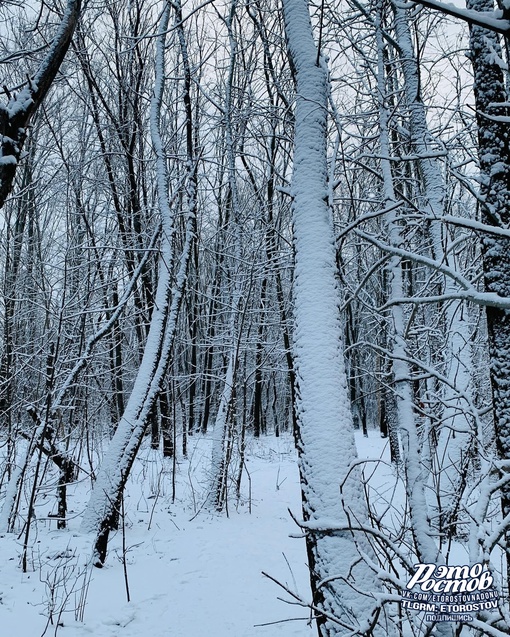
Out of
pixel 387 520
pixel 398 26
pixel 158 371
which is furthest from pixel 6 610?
pixel 398 26

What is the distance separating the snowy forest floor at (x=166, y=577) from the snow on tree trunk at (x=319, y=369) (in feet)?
1.22

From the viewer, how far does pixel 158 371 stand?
6680 mm

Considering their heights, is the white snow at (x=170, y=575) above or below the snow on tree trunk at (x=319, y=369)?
below

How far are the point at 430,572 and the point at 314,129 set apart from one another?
Result: 3090mm

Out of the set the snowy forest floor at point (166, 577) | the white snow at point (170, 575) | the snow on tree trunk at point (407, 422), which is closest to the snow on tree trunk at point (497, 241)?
the snow on tree trunk at point (407, 422)

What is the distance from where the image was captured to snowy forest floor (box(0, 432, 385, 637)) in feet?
13.1

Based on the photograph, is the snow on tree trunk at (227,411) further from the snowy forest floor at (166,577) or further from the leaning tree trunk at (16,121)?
the leaning tree trunk at (16,121)

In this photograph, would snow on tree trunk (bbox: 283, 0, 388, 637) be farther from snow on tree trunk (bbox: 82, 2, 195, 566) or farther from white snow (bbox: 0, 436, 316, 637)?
snow on tree trunk (bbox: 82, 2, 195, 566)

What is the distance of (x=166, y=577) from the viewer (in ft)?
16.9

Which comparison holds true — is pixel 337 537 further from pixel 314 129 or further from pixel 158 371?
pixel 158 371

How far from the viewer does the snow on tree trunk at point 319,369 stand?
2615 mm

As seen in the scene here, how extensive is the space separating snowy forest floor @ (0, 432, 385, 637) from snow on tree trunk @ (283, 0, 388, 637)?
37 centimetres

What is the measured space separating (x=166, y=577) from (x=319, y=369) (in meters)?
3.68

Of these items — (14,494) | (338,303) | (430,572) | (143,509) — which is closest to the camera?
(430,572)
